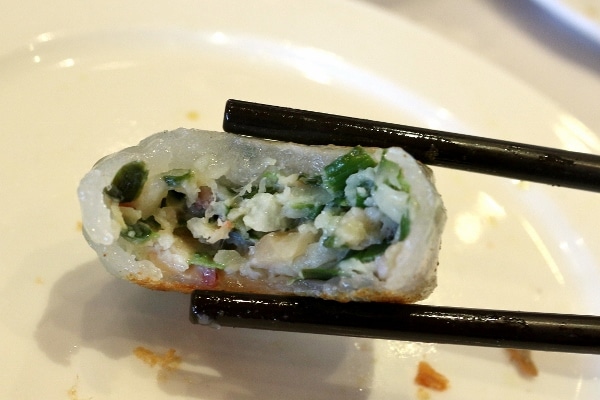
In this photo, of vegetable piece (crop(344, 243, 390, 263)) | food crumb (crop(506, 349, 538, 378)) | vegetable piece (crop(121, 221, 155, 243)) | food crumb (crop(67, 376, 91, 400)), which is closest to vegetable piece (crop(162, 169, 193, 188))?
vegetable piece (crop(121, 221, 155, 243))

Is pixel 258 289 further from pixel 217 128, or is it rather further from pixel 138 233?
pixel 217 128

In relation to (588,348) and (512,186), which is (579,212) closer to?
(512,186)

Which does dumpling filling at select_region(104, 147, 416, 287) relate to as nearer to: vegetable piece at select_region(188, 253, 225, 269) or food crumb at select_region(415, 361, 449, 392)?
vegetable piece at select_region(188, 253, 225, 269)

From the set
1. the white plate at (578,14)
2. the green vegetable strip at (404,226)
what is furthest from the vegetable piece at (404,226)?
the white plate at (578,14)

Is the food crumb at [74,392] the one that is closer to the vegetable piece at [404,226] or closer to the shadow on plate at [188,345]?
the shadow on plate at [188,345]

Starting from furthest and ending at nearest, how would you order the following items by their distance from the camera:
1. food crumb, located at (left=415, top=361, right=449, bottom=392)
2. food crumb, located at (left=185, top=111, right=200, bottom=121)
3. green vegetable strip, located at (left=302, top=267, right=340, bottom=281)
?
food crumb, located at (left=185, top=111, right=200, bottom=121)
food crumb, located at (left=415, top=361, right=449, bottom=392)
green vegetable strip, located at (left=302, top=267, right=340, bottom=281)

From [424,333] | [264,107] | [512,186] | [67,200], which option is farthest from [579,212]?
[67,200]

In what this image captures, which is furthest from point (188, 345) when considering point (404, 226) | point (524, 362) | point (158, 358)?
point (524, 362)
